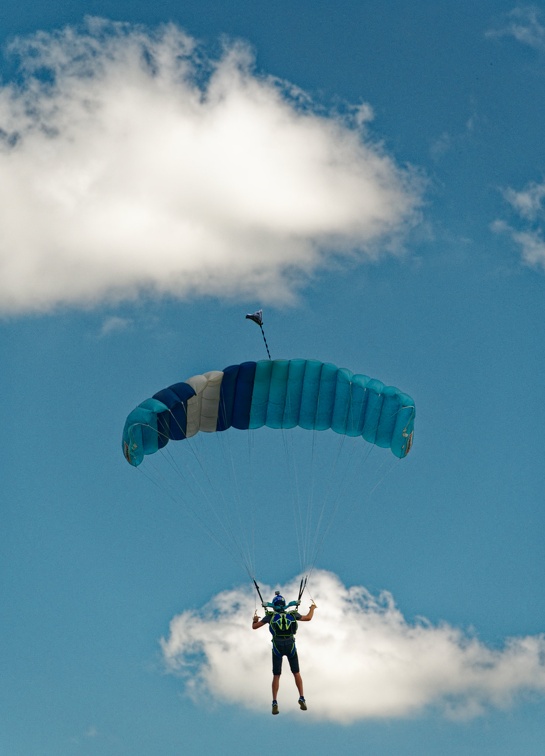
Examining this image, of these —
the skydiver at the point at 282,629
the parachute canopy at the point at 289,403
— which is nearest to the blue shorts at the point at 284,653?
the skydiver at the point at 282,629

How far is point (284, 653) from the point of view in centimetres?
3416

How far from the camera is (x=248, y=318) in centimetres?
3488

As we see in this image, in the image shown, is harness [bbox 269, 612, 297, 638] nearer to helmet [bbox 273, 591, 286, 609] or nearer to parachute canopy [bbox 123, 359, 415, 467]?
helmet [bbox 273, 591, 286, 609]

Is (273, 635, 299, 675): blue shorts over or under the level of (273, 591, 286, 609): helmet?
under

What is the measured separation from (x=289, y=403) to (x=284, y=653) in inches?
270

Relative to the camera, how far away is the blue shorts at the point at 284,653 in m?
34.1

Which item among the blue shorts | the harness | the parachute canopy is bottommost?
the blue shorts

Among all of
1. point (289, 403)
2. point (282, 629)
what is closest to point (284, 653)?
point (282, 629)

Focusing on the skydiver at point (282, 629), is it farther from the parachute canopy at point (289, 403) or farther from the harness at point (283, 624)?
the parachute canopy at point (289, 403)

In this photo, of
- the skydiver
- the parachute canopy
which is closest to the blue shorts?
the skydiver

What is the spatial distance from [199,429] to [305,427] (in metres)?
2.89

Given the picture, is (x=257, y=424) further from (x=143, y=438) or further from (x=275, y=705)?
(x=275, y=705)

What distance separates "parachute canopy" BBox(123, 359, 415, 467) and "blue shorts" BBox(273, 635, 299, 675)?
240 inches

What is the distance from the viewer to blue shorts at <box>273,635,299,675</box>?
112 feet
